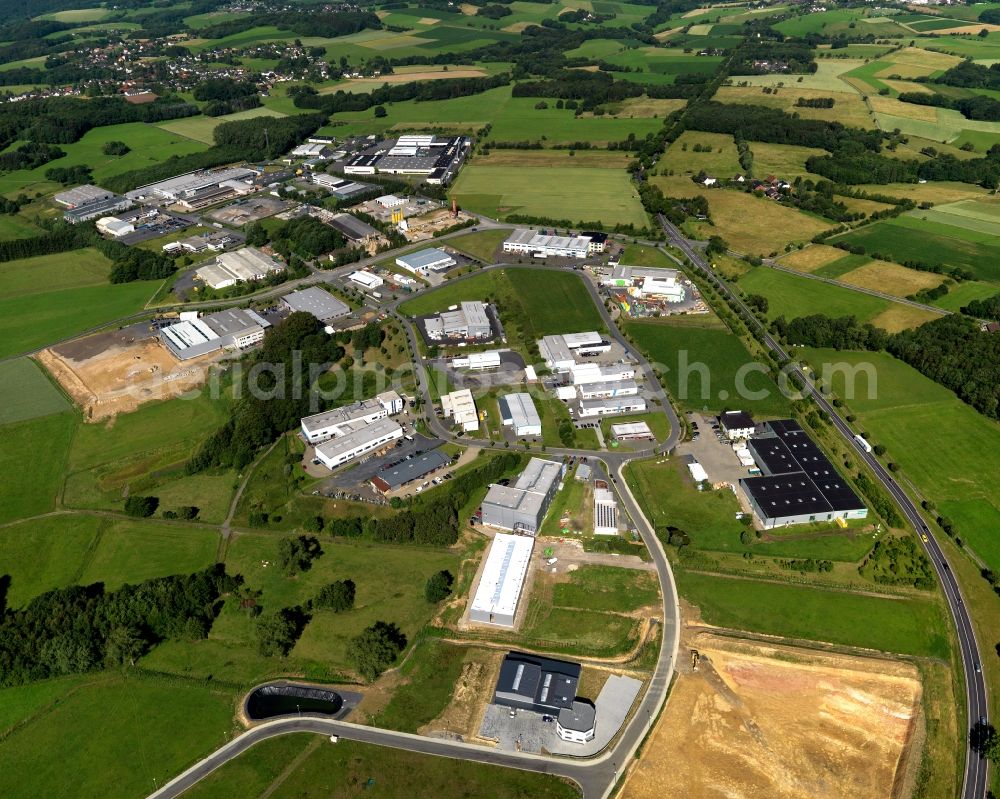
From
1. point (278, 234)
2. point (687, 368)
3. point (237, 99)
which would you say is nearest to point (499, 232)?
point (278, 234)

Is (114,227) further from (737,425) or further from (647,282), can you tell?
(737,425)

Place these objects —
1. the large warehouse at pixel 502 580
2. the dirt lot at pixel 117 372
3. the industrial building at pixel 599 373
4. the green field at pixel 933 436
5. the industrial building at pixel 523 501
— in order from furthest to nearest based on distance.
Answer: the industrial building at pixel 599 373, the dirt lot at pixel 117 372, the green field at pixel 933 436, the industrial building at pixel 523 501, the large warehouse at pixel 502 580

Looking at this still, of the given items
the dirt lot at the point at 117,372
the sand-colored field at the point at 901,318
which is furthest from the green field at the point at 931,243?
the dirt lot at the point at 117,372

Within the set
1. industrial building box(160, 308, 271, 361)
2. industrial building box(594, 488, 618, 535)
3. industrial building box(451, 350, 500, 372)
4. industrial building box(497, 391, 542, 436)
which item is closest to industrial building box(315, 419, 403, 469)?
industrial building box(497, 391, 542, 436)

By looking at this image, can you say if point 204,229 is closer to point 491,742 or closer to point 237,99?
point 237,99

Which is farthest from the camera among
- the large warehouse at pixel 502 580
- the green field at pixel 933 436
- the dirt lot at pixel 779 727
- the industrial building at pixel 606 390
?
the industrial building at pixel 606 390

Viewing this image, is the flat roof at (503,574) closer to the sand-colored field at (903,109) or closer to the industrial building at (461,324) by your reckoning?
the industrial building at (461,324)

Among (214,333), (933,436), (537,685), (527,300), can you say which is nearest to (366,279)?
(214,333)

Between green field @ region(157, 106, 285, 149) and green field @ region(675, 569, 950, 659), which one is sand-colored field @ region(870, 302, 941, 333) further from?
green field @ region(157, 106, 285, 149)
